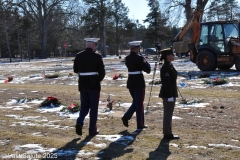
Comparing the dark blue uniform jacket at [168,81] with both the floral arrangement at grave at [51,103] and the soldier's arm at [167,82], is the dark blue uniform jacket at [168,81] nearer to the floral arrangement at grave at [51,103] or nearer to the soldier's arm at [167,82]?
the soldier's arm at [167,82]

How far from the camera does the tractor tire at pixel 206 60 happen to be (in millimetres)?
20719

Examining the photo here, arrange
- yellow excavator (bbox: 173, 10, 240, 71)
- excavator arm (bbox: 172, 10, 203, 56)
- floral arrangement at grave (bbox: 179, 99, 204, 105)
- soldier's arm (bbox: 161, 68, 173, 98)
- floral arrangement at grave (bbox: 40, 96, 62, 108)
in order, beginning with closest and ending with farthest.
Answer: soldier's arm (bbox: 161, 68, 173, 98) < floral arrangement at grave (bbox: 179, 99, 204, 105) < floral arrangement at grave (bbox: 40, 96, 62, 108) < yellow excavator (bbox: 173, 10, 240, 71) < excavator arm (bbox: 172, 10, 203, 56)

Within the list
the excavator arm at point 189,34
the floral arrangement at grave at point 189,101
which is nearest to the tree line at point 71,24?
the excavator arm at point 189,34

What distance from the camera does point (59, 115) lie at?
369 inches

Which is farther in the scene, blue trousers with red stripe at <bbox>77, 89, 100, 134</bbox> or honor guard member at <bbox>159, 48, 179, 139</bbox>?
blue trousers with red stripe at <bbox>77, 89, 100, 134</bbox>

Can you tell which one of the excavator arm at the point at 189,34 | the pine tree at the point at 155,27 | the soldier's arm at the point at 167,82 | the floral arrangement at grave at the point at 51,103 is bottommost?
the floral arrangement at grave at the point at 51,103

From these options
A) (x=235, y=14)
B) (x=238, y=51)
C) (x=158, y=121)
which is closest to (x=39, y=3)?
(x=235, y=14)

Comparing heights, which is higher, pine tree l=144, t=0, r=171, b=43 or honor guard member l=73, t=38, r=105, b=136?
pine tree l=144, t=0, r=171, b=43

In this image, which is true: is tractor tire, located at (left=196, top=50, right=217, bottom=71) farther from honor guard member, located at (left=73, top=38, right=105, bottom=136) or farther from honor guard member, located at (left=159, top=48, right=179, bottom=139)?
honor guard member, located at (left=73, top=38, right=105, bottom=136)

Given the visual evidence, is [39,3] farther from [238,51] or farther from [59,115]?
[59,115]

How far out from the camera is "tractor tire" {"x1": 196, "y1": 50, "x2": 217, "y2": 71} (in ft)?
68.0

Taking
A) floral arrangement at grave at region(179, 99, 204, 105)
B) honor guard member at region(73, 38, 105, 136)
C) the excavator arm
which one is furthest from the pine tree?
honor guard member at region(73, 38, 105, 136)

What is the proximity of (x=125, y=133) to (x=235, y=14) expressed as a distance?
→ 55433mm

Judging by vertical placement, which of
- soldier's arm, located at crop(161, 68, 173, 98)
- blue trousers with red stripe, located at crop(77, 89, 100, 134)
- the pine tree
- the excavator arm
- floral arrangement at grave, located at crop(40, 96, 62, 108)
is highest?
the pine tree
